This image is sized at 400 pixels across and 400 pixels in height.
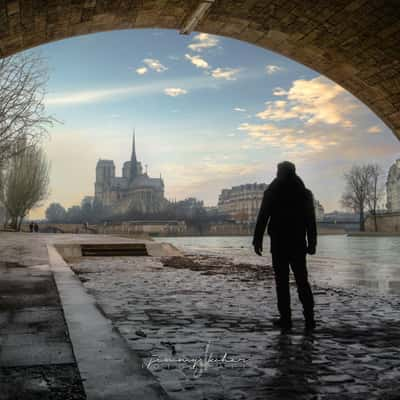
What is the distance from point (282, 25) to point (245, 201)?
155 metres

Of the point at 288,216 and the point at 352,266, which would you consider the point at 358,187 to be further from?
the point at 288,216

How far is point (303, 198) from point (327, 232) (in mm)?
101941

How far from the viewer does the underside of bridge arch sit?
6.46 m

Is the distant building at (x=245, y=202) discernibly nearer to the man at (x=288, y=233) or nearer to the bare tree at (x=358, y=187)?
the bare tree at (x=358, y=187)

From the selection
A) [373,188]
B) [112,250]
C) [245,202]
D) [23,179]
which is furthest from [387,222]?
[245,202]

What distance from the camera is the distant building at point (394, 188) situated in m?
102

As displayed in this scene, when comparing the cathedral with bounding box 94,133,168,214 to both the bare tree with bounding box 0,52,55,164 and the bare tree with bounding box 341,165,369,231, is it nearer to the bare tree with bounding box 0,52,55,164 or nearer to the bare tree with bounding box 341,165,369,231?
the bare tree with bounding box 341,165,369,231

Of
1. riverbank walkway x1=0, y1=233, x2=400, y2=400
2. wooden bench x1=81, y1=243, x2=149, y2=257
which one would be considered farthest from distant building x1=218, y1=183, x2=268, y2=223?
riverbank walkway x1=0, y1=233, x2=400, y2=400

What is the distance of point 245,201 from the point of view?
162m

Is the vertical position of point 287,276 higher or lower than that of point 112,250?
higher

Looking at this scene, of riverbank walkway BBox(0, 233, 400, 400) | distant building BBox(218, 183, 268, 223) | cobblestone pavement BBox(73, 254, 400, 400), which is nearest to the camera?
riverbank walkway BBox(0, 233, 400, 400)

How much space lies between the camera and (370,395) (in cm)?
252

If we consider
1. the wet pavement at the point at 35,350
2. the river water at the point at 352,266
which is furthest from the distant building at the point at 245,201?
the wet pavement at the point at 35,350

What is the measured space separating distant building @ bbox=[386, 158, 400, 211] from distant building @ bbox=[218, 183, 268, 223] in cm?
4942
